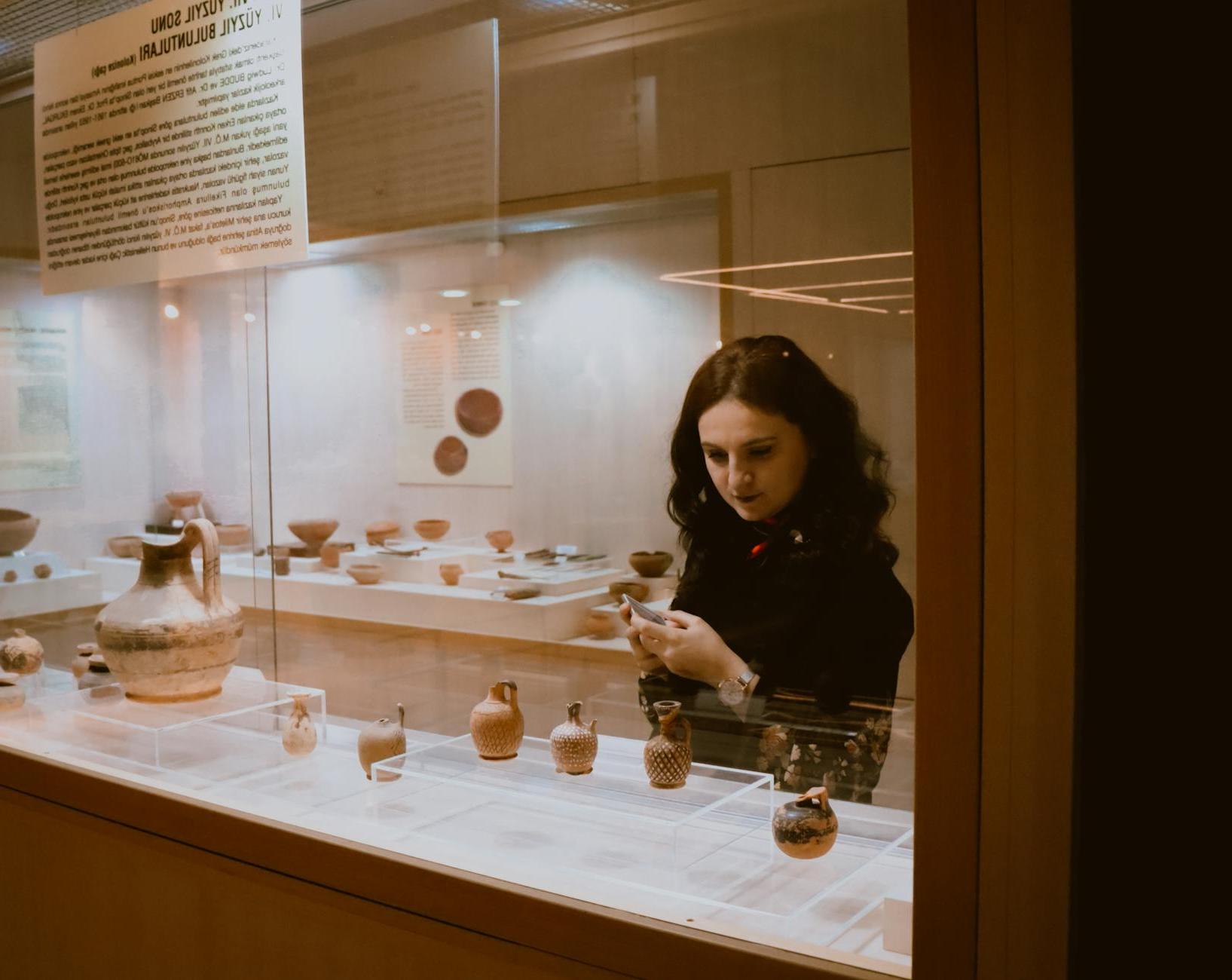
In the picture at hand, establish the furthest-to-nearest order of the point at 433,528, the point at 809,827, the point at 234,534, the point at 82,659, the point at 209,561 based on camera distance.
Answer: the point at 82,659
the point at 234,534
the point at 209,561
the point at 433,528
the point at 809,827

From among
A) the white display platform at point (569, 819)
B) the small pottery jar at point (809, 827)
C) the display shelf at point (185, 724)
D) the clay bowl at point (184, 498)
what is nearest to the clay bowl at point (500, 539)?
the white display platform at point (569, 819)

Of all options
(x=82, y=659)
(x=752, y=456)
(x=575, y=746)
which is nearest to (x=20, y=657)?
(x=82, y=659)

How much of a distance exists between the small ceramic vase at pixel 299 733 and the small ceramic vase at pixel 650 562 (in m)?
0.87

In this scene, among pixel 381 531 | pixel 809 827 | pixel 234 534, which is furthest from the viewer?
pixel 234 534

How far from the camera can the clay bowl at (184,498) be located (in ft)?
9.06

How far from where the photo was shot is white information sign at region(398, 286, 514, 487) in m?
2.17

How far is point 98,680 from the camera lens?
271cm

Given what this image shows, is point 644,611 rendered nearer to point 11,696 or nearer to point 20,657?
point 11,696

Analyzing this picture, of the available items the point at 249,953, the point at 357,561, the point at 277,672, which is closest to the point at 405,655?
the point at 357,561

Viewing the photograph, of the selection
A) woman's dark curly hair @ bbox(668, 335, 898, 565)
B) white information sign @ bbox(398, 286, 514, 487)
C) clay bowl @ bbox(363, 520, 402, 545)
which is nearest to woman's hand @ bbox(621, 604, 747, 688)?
woman's dark curly hair @ bbox(668, 335, 898, 565)

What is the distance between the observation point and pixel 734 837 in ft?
5.74

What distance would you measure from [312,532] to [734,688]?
125 centimetres

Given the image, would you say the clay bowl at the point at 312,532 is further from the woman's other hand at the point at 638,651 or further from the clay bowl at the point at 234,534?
the woman's other hand at the point at 638,651

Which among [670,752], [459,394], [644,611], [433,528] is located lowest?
[670,752]
